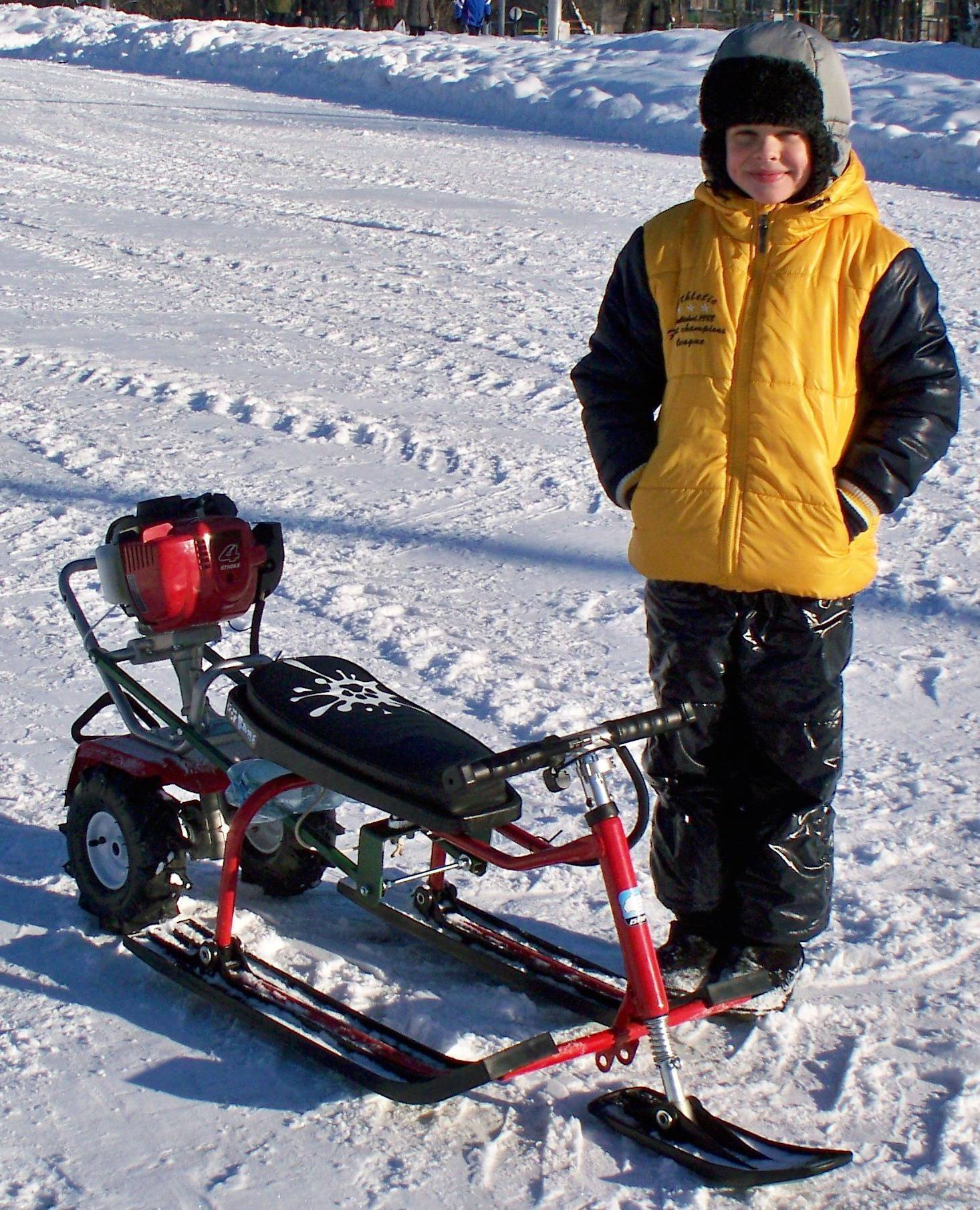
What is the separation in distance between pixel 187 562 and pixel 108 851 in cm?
58

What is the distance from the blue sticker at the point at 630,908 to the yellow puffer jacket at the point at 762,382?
55 centimetres

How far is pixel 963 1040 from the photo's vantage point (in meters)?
2.59

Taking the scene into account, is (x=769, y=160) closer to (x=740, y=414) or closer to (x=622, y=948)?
(x=740, y=414)

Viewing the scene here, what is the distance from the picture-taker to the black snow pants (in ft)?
8.36

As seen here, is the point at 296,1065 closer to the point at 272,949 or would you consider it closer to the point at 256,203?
the point at 272,949

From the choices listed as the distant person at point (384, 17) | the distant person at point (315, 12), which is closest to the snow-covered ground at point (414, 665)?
the distant person at point (384, 17)

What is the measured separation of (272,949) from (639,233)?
4.89 ft

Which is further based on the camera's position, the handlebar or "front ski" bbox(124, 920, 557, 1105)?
"front ski" bbox(124, 920, 557, 1105)

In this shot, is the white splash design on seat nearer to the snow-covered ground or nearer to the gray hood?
the snow-covered ground

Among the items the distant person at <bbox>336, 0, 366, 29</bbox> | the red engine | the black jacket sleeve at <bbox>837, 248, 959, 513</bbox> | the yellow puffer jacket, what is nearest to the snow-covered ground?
the red engine

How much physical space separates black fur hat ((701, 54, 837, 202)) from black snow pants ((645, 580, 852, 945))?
70cm

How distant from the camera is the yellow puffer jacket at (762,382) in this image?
7.90 ft

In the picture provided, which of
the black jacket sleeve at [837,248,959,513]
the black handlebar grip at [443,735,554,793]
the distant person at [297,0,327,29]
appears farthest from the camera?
the distant person at [297,0,327,29]

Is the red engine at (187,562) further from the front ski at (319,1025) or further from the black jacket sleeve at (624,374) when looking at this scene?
the black jacket sleeve at (624,374)
